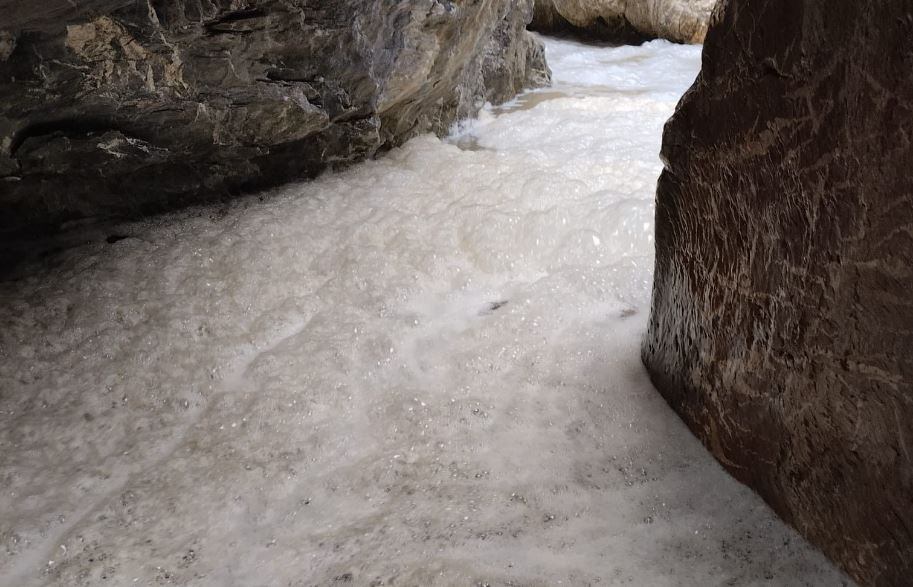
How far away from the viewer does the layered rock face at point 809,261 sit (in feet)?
3.05

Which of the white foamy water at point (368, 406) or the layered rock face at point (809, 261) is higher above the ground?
the layered rock face at point (809, 261)

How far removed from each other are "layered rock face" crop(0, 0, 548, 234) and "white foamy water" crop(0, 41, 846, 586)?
0.61 feet

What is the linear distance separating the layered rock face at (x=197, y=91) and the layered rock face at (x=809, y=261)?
1.47m

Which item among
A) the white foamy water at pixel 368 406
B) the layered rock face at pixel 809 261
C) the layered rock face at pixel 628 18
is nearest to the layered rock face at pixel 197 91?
the white foamy water at pixel 368 406

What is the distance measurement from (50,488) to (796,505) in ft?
5.10

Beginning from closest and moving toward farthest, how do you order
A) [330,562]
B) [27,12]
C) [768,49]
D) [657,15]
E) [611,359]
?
[768,49]
[330,562]
[27,12]
[611,359]
[657,15]

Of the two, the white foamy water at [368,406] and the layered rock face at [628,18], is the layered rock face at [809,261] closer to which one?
the white foamy water at [368,406]

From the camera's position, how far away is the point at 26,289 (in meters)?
2.18

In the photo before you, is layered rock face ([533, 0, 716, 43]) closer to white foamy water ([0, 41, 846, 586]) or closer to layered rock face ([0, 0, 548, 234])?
layered rock face ([0, 0, 548, 234])

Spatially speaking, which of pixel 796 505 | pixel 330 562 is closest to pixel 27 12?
pixel 330 562

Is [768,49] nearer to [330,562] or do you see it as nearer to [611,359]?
[611,359]

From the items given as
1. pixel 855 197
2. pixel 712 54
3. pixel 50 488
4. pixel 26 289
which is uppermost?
pixel 712 54

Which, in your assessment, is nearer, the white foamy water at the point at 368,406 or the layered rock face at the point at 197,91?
the white foamy water at the point at 368,406

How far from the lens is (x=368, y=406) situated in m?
1.75
